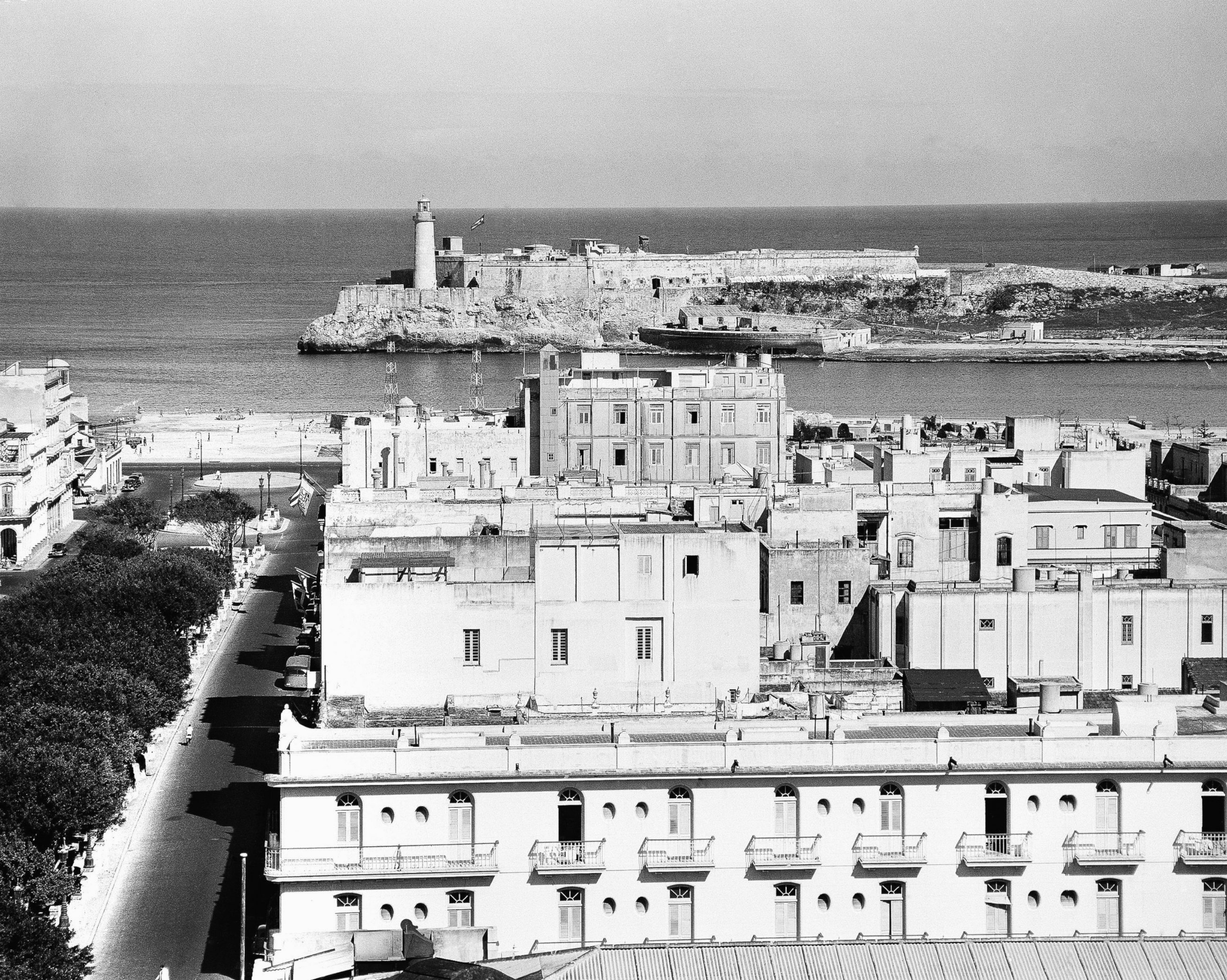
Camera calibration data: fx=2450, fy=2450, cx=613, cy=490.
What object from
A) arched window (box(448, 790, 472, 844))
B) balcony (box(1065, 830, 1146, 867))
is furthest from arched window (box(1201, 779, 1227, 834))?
arched window (box(448, 790, 472, 844))

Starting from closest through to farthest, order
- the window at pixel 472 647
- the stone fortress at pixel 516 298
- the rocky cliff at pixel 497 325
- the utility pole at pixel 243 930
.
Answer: the utility pole at pixel 243 930
the window at pixel 472 647
the rocky cliff at pixel 497 325
the stone fortress at pixel 516 298

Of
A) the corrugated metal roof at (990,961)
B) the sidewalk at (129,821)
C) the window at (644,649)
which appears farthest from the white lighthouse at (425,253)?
the corrugated metal roof at (990,961)

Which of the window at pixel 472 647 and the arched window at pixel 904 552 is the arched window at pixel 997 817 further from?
the arched window at pixel 904 552

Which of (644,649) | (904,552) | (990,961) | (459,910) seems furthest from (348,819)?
(904,552)

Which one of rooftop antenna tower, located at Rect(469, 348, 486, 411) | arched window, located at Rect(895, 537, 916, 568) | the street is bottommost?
the street

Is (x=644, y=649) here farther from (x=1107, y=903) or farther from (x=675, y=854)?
(x=1107, y=903)

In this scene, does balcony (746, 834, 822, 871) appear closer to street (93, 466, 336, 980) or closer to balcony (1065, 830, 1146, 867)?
balcony (1065, 830, 1146, 867)

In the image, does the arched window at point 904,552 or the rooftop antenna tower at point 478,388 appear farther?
the rooftop antenna tower at point 478,388
